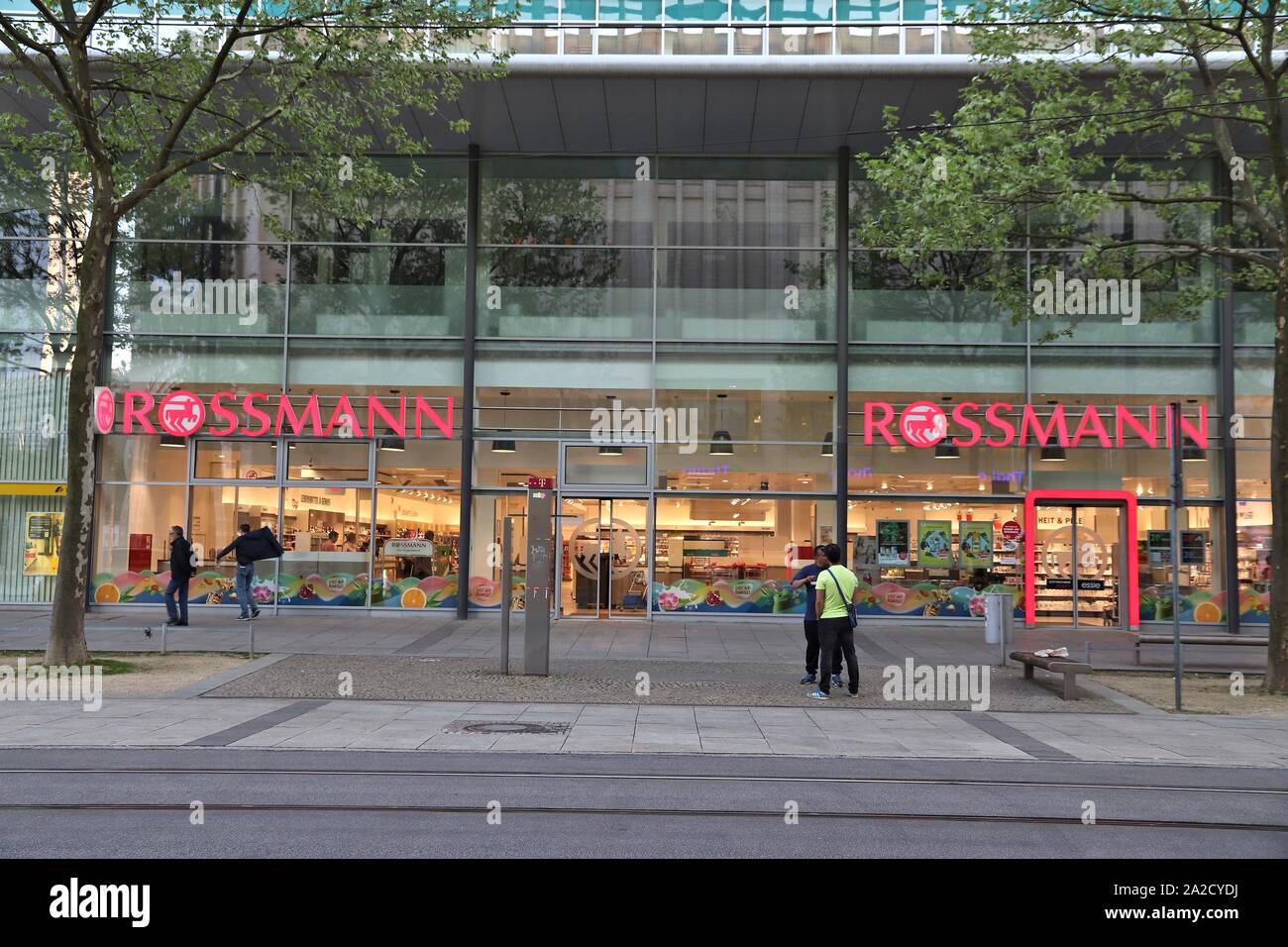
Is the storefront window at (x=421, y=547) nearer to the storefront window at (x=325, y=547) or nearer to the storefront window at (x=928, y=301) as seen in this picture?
the storefront window at (x=325, y=547)

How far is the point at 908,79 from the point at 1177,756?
13.1 metres

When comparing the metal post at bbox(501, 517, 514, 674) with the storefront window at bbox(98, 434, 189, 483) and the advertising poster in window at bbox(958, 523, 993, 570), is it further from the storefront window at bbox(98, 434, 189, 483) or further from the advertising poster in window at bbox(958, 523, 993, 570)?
the advertising poster in window at bbox(958, 523, 993, 570)

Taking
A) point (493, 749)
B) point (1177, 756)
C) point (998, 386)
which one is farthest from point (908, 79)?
point (493, 749)

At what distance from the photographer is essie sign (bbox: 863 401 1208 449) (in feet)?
64.4

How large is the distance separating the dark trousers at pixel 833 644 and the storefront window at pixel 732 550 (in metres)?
7.90

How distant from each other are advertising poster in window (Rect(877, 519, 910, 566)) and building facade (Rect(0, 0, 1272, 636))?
96 mm

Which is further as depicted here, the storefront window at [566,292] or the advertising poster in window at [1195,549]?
the storefront window at [566,292]

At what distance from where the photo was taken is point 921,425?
19875 mm

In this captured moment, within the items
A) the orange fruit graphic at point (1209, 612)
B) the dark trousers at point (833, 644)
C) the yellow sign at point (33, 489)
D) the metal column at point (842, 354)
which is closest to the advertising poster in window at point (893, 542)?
the metal column at point (842, 354)

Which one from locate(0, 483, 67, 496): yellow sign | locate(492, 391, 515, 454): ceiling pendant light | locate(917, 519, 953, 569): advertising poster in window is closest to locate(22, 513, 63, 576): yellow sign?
locate(0, 483, 67, 496): yellow sign

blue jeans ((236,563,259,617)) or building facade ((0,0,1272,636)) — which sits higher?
building facade ((0,0,1272,636))

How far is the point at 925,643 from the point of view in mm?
17391

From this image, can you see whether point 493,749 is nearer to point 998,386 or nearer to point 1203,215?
point 998,386

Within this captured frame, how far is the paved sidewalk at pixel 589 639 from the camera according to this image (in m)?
15.5
